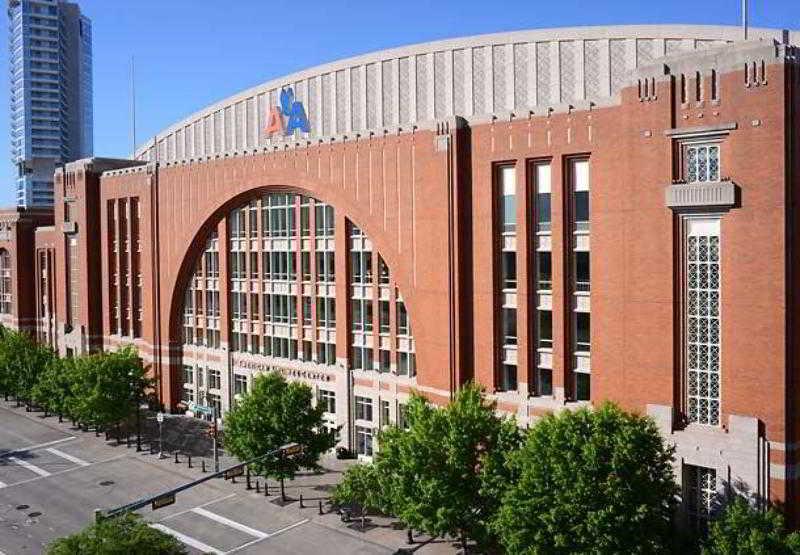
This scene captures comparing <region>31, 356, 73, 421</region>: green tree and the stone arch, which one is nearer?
the stone arch

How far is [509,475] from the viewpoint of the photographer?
113ft

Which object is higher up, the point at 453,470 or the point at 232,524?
the point at 453,470

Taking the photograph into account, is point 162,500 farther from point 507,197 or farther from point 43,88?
point 43,88

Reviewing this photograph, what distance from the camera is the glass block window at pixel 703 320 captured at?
112 ft

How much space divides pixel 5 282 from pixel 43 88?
95.7 metres

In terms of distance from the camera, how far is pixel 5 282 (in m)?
90.8

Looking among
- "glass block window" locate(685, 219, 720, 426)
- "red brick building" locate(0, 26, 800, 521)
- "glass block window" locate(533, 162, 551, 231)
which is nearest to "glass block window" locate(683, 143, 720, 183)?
"red brick building" locate(0, 26, 800, 521)

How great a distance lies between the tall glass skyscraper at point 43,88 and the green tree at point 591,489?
158294mm

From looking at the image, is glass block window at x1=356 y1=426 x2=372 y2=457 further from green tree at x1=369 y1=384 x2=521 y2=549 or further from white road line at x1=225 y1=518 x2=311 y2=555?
green tree at x1=369 y1=384 x2=521 y2=549

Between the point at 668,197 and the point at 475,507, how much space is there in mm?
16662

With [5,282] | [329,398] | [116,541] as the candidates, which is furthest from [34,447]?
[5,282]

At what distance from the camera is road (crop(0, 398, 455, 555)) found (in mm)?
39969

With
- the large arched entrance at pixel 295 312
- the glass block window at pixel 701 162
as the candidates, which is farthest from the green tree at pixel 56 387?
the glass block window at pixel 701 162

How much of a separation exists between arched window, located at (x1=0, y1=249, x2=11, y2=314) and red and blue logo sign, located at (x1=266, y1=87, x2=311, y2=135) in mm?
43960
